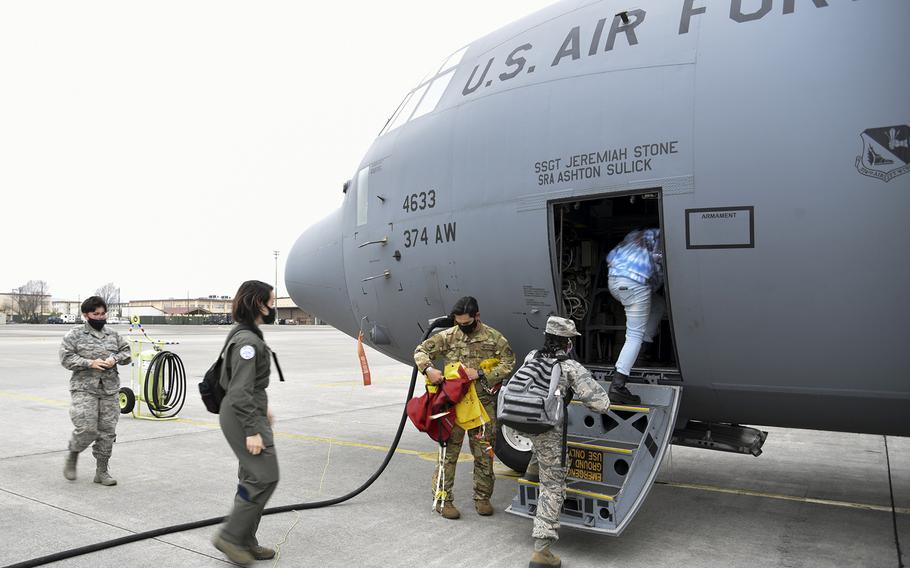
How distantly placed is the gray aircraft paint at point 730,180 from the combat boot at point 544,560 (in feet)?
5.48

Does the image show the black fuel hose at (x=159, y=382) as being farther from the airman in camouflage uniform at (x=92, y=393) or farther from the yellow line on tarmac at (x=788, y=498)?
the yellow line on tarmac at (x=788, y=498)

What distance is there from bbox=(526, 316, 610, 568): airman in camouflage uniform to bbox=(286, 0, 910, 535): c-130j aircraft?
0.31 m

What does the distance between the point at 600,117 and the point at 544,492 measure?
283 centimetres

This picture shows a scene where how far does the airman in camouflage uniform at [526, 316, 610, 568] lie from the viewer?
4.68 metres

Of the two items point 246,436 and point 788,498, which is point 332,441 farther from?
point 788,498

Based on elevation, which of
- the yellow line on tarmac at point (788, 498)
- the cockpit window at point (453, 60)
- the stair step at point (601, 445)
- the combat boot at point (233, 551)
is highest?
the cockpit window at point (453, 60)

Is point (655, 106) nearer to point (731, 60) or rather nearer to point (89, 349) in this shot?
point (731, 60)

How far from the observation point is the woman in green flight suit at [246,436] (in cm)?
450

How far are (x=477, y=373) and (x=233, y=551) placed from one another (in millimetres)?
2338

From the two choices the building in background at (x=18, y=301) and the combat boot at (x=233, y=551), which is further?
the building in background at (x=18, y=301)

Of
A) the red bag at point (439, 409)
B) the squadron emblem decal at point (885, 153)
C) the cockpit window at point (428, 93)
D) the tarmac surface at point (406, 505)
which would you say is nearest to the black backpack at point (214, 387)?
the tarmac surface at point (406, 505)

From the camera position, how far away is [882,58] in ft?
14.3

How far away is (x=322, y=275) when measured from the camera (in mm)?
8344

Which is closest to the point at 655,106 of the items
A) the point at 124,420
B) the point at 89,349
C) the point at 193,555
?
the point at 193,555
